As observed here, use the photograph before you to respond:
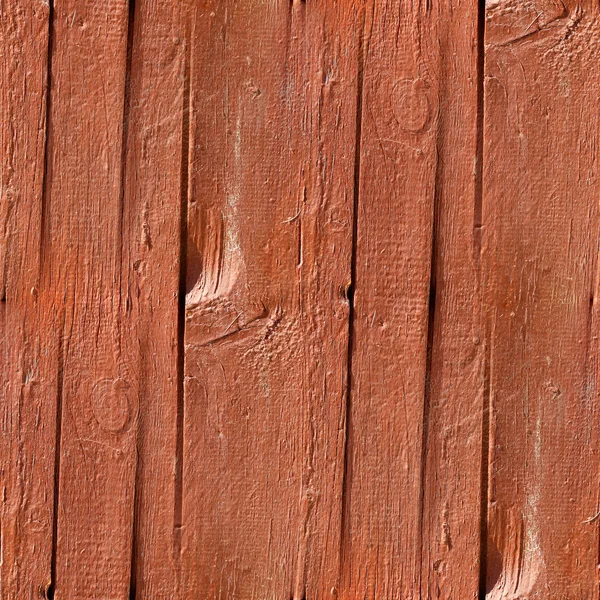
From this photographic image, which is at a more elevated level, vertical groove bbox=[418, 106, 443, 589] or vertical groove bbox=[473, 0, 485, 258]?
vertical groove bbox=[473, 0, 485, 258]

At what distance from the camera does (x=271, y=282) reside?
5.41 feet

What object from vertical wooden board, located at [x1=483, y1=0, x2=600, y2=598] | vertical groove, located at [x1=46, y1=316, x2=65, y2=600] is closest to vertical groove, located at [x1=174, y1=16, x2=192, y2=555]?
vertical groove, located at [x1=46, y1=316, x2=65, y2=600]

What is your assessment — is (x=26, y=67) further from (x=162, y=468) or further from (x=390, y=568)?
(x=390, y=568)

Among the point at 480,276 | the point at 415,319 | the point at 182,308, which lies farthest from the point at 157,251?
the point at 480,276

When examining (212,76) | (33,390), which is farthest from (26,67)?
(33,390)

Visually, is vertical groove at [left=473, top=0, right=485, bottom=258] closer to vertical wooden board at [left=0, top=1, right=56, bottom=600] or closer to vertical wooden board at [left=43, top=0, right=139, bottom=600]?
vertical wooden board at [left=43, top=0, right=139, bottom=600]

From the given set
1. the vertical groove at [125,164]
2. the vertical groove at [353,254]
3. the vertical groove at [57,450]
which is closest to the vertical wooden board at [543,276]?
the vertical groove at [353,254]

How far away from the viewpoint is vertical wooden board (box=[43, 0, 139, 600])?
1644mm

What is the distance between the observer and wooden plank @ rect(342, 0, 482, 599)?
1653mm

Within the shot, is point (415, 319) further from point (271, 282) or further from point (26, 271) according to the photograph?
point (26, 271)

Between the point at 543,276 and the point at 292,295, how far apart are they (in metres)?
0.49

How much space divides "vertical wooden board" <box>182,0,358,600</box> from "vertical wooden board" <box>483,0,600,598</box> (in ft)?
0.96

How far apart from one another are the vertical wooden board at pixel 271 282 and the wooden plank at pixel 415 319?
4 cm

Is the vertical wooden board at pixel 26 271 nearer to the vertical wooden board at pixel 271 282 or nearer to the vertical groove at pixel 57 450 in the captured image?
the vertical groove at pixel 57 450
